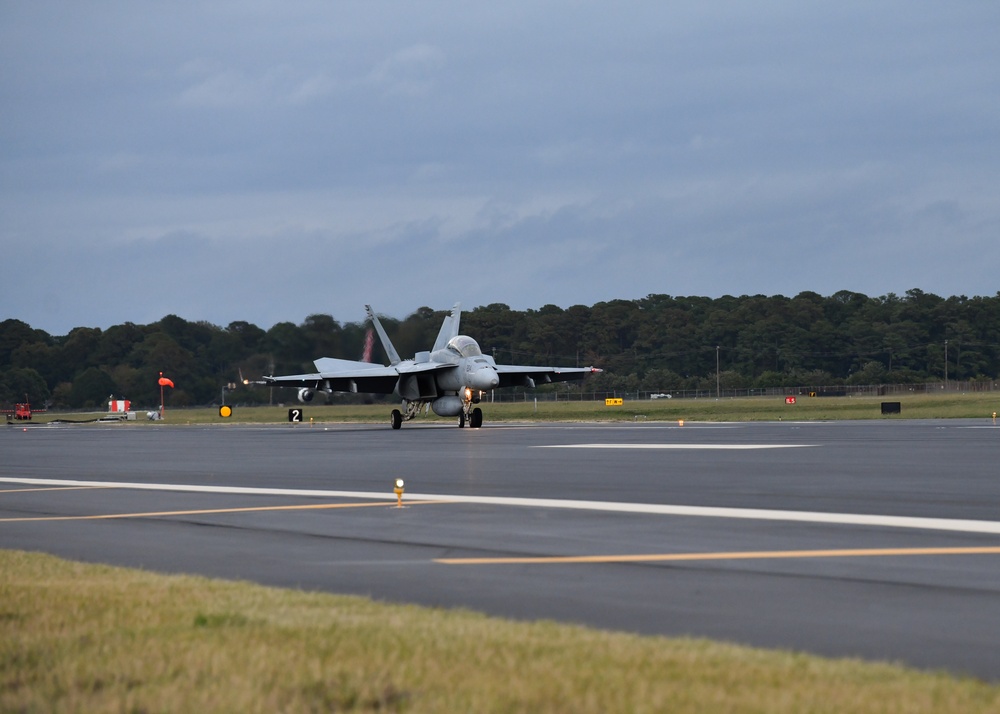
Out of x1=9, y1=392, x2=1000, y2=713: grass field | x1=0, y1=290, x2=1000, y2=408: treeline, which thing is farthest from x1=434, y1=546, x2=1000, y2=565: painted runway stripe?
x1=0, y1=290, x2=1000, y2=408: treeline

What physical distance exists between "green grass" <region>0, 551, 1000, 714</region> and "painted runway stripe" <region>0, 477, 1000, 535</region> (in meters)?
7.03

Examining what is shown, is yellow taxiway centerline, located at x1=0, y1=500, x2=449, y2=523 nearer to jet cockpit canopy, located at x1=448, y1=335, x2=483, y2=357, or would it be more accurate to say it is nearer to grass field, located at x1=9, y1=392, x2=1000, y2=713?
grass field, located at x1=9, y1=392, x2=1000, y2=713

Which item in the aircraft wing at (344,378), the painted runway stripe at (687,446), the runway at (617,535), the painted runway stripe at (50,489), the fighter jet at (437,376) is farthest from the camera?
the aircraft wing at (344,378)

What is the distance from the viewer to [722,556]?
36.6 feet

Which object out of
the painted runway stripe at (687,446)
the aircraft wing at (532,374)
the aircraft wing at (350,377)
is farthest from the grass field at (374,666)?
the aircraft wing at (532,374)

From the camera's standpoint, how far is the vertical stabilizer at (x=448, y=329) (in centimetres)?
5739

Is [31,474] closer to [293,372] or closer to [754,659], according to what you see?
[754,659]

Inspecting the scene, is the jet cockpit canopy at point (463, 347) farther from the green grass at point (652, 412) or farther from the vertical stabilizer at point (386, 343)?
the green grass at point (652, 412)

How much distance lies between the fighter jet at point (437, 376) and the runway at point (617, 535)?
25.8 meters

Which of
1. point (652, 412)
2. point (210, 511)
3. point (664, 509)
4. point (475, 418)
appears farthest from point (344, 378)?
point (664, 509)

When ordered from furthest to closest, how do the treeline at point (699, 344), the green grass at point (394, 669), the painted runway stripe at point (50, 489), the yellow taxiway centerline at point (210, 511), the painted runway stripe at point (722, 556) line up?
the treeline at point (699, 344), the painted runway stripe at point (50, 489), the yellow taxiway centerline at point (210, 511), the painted runway stripe at point (722, 556), the green grass at point (394, 669)

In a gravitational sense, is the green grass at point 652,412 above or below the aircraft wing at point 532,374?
below

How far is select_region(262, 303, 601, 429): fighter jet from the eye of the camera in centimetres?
5416

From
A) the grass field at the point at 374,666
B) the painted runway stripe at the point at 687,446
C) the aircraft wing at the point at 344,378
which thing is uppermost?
the aircraft wing at the point at 344,378
